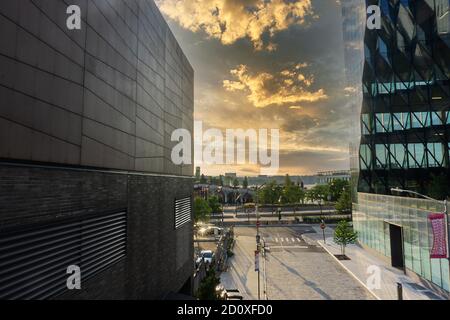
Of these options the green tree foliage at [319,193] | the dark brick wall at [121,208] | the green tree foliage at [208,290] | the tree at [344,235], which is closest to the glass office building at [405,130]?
the tree at [344,235]

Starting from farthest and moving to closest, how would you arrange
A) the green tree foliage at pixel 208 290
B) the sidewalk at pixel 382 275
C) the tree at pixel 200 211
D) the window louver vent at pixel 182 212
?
the tree at pixel 200 211 → the sidewalk at pixel 382 275 → the window louver vent at pixel 182 212 → the green tree foliage at pixel 208 290

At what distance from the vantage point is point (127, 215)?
11211 millimetres

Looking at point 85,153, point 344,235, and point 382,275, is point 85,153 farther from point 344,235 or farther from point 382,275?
point 344,235

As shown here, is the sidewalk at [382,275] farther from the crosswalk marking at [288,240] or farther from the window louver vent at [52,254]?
the window louver vent at [52,254]

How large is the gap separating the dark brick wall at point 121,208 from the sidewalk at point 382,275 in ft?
52.0

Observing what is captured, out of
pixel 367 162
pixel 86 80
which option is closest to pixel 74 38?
pixel 86 80

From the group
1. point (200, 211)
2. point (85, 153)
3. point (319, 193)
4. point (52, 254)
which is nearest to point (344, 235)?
point (200, 211)

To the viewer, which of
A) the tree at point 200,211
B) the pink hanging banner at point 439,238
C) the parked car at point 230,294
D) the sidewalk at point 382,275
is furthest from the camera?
the tree at point 200,211

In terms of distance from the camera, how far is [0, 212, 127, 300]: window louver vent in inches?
239

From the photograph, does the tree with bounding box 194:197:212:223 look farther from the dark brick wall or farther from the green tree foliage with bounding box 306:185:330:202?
the green tree foliage with bounding box 306:185:330:202

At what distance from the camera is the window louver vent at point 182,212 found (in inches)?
681

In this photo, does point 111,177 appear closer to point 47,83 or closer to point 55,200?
point 55,200

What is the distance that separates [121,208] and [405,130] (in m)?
33.1
